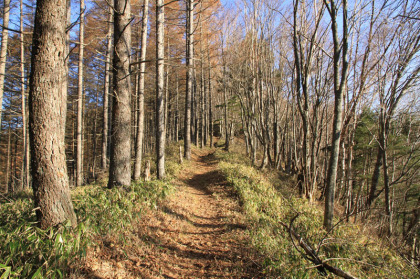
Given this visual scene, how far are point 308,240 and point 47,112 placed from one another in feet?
16.9

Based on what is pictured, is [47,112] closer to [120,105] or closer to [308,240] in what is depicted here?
[120,105]

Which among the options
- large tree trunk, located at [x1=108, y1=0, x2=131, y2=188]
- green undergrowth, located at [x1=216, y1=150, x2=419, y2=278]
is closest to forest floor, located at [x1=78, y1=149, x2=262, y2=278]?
green undergrowth, located at [x1=216, y1=150, x2=419, y2=278]

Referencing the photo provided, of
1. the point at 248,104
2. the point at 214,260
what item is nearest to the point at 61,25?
the point at 214,260

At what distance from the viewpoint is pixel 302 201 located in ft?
23.1

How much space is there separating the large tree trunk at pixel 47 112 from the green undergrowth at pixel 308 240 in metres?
3.25

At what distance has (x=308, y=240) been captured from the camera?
4215mm

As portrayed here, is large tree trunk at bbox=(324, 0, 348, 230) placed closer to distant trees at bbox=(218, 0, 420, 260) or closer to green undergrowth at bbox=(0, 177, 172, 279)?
distant trees at bbox=(218, 0, 420, 260)

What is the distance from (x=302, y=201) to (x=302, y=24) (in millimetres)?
6679

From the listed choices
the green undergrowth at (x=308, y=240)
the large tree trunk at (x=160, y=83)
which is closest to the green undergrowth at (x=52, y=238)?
the green undergrowth at (x=308, y=240)

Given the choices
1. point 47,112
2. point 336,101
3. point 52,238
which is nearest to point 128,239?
point 52,238

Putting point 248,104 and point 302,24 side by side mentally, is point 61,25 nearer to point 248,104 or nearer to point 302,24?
point 302,24

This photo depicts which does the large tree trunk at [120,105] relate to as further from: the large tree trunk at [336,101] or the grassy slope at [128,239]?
the large tree trunk at [336,101]

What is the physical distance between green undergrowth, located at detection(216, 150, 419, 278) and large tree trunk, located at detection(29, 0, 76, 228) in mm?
3249

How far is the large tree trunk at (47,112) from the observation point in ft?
9.75
